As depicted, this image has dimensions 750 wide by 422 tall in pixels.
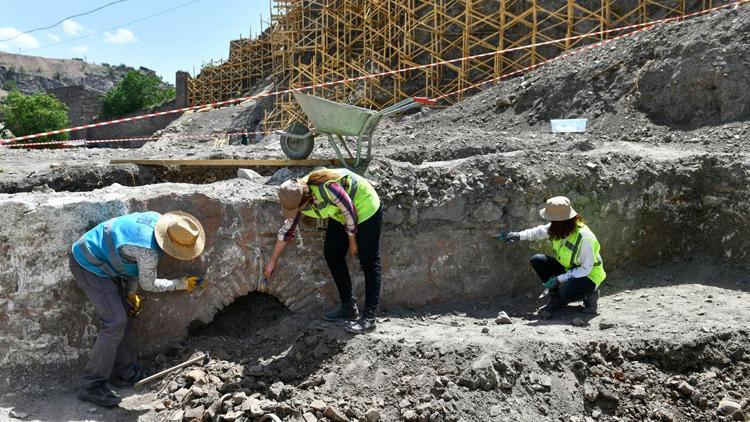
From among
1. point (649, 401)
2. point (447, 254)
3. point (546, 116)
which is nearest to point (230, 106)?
point (546, 116)

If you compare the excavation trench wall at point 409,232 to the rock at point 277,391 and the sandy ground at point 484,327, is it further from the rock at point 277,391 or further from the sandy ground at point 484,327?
the rock at point 277,391

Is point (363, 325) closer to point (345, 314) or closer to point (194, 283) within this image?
point (345, 314)

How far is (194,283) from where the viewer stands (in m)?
3.99

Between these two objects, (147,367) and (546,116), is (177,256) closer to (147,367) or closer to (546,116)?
(147,367)

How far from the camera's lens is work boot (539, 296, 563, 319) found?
4.50 m

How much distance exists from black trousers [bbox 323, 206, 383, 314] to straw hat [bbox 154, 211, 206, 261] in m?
0.92

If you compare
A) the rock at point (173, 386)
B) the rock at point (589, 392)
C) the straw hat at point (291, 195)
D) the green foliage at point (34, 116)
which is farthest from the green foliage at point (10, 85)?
the rock at point (589, 392)

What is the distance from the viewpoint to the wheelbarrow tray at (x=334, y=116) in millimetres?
5109

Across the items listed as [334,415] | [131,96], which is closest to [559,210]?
[334,415]

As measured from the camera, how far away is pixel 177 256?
3.72 metres

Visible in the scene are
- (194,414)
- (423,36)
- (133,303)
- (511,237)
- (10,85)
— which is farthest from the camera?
(10,85)

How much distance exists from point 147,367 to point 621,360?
10.6 feet

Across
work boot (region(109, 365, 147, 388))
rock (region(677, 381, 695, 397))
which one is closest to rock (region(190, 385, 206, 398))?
work boot (region(109, 365, 147, 388))

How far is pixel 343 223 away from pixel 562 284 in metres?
1.83
